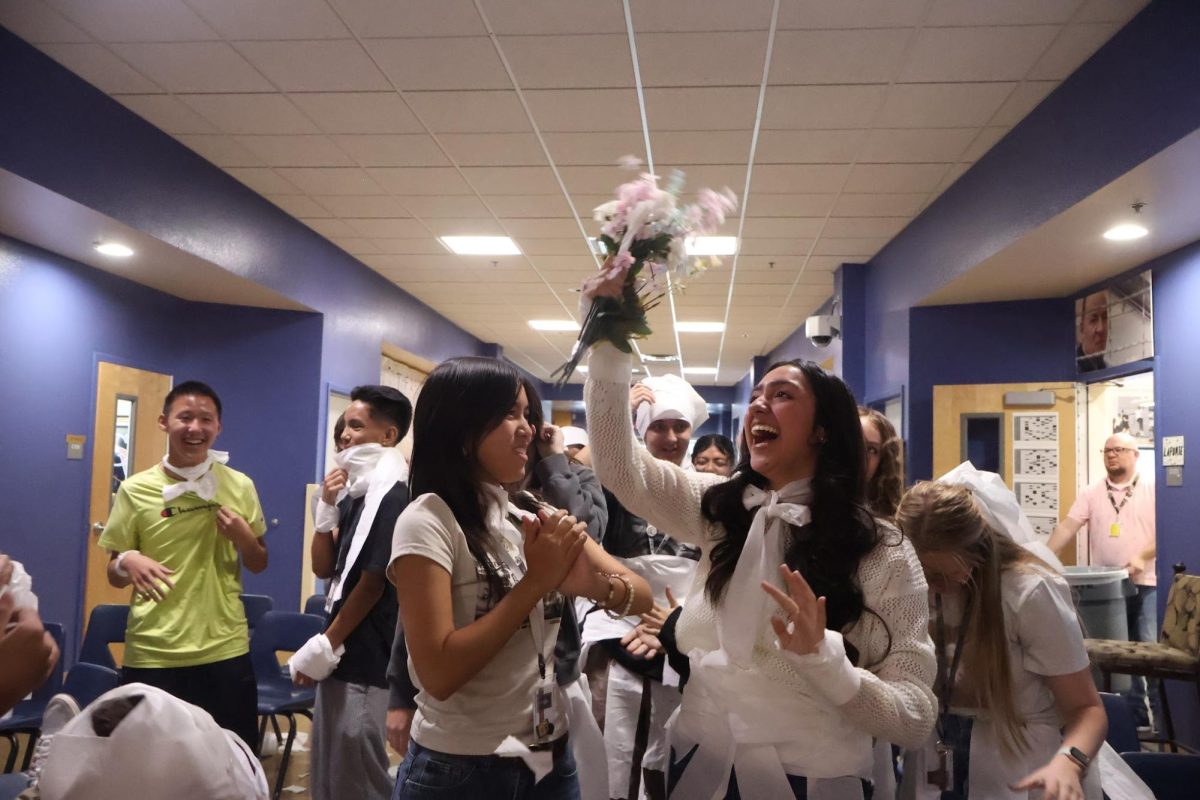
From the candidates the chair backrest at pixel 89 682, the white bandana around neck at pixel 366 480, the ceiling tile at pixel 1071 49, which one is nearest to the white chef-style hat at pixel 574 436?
the white bandana around neck at pixel 366 480

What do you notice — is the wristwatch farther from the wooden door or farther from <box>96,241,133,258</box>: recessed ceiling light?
the wooden door

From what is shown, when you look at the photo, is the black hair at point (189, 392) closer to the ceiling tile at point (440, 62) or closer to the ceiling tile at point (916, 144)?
the ceiling tile at point (440, 62)

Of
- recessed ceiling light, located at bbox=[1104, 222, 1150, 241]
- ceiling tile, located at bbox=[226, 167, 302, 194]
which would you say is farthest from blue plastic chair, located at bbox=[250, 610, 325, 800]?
recessed ceiling light, located at bbox=[1104, 222, 1150, 241]

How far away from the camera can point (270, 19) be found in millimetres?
3893

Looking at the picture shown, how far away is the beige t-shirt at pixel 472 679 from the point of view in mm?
1498

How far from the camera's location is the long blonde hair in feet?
6.33

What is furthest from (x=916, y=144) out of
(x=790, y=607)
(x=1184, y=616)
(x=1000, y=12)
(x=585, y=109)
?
(x=790, y=607)

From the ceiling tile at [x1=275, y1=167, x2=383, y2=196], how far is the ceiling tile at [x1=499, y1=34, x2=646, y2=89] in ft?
6.07

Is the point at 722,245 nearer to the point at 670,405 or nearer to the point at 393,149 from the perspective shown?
the point at 393,149

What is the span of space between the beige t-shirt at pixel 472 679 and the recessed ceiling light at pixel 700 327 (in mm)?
10304

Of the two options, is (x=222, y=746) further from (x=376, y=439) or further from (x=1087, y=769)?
(x=376, y=439)

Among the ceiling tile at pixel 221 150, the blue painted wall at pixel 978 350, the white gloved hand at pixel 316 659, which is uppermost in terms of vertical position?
the ceiling tile at pixel 221 150

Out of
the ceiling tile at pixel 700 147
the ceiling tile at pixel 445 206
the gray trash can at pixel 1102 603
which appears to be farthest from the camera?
the ceiling tile at pixel 445 206

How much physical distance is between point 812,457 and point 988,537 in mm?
572
